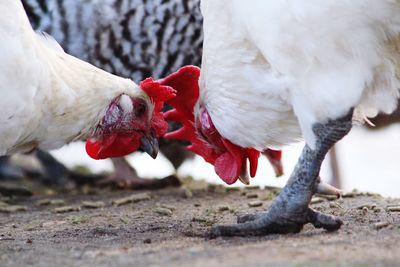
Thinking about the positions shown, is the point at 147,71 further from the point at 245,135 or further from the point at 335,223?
the point at 335,223

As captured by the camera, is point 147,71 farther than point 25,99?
Yes

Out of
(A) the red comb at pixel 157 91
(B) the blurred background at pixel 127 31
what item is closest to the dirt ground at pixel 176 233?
(A) the red comb at pixel 157 91

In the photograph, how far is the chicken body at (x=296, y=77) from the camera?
3.45 meters

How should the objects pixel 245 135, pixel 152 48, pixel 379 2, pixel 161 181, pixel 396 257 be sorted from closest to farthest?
pixel 396 257, pixel 379 2, pixel 245 135, pixel 152 48, pixel 161 181

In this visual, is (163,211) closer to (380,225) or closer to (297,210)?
(297,210)

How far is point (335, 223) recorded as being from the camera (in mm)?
3725

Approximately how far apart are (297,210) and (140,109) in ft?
3.55

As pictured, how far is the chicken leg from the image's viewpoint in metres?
3.74

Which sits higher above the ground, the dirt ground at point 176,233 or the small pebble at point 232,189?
the small pebble at point 232,189

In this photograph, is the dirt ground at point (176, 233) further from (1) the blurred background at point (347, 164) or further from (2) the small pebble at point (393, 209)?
(1) the blurred background at point (347, 164)

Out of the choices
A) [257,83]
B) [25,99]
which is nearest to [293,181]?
[257,83]

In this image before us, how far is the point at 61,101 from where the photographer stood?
3967mm

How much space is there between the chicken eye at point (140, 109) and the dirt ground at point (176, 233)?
0.57 metres

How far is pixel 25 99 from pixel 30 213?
5.39ft
